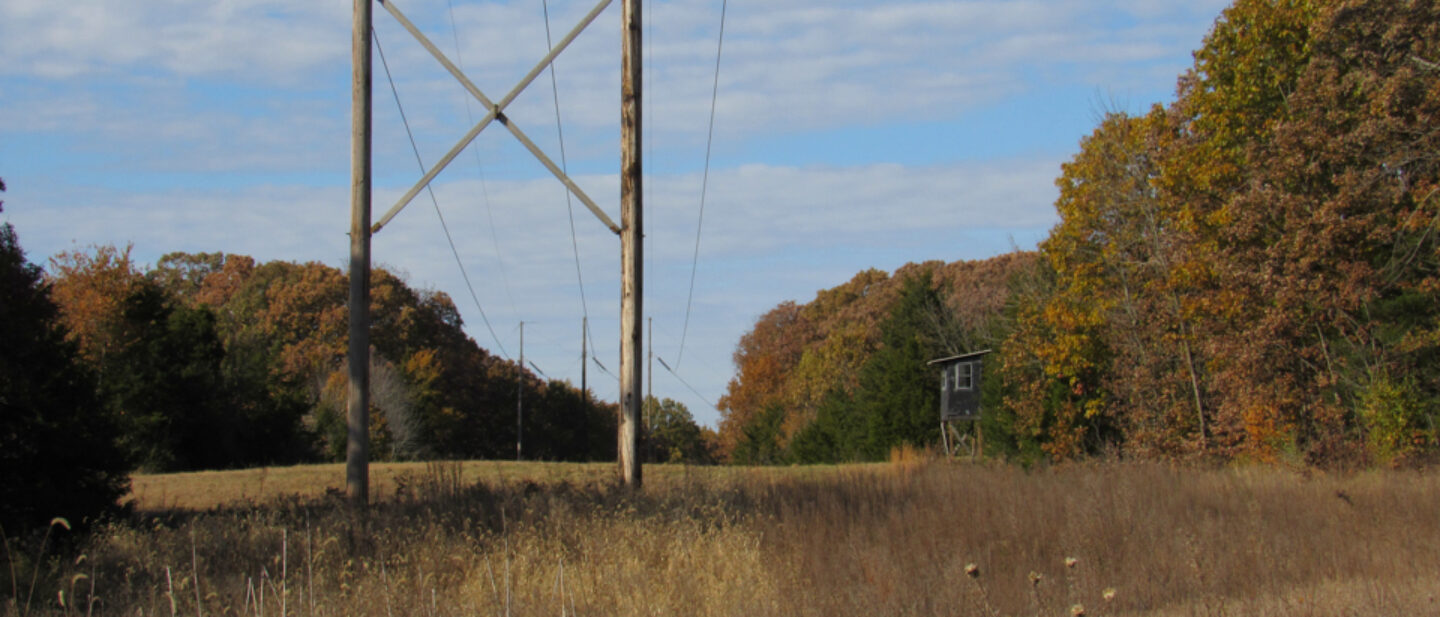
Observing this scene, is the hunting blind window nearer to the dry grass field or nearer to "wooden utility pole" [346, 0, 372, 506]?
the dry grass field

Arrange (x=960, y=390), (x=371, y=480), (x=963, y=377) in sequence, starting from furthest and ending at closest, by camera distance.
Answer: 1. (x=960, y=390)
2. (x=963, y=377)
3. (x=371, y=480)

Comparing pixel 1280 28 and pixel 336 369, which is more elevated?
pixel 1280 28

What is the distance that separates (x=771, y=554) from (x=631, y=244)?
14.6 feet

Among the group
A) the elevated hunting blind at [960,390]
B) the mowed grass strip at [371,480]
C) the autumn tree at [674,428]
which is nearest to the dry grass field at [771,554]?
the mowed grass strip at [371,480]

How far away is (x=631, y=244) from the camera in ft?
41.0

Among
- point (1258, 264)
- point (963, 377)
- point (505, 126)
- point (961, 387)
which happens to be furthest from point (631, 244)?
point (961, 387)

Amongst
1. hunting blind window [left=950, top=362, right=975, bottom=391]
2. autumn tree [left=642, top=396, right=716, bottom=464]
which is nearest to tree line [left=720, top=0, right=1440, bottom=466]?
hunting blind window [left=950, top=362, right=975, bottom=391]

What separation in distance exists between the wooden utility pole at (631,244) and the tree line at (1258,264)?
26.8ft

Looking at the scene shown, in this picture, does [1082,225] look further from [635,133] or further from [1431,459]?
[635,133]

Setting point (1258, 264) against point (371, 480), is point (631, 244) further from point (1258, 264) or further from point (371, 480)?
point (1258, 264)

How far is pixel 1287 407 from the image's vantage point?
2575cm

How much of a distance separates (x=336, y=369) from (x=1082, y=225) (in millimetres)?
39212

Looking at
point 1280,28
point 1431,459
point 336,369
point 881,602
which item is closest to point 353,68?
point 881,602

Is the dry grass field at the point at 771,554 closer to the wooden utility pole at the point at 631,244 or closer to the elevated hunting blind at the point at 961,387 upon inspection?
the wooden utility pole at the point at 631,244
